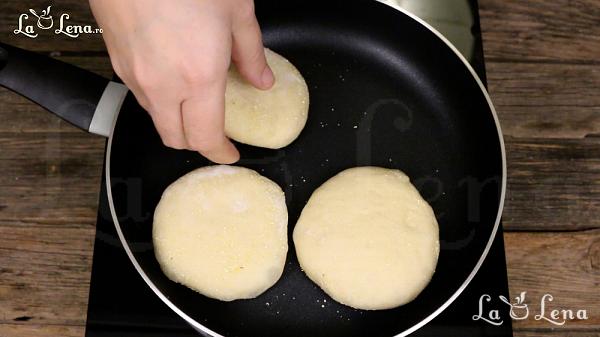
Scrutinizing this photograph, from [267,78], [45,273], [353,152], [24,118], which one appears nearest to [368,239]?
[353,152]

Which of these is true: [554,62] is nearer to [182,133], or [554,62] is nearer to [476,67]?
[476,67]

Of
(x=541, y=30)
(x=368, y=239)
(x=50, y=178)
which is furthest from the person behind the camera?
(x=541, y=30)

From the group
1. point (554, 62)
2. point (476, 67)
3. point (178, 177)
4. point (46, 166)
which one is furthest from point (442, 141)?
point (46, 166)

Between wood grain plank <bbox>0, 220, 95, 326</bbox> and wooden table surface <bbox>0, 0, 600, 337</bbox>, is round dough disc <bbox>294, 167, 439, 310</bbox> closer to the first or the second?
wooden table surface <bbox>0, 0, 600, 337</bbox>

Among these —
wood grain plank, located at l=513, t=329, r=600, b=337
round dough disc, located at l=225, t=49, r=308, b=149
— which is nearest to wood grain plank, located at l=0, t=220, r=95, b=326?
round dough disc, located at l=225, t=49, r=308, b=149

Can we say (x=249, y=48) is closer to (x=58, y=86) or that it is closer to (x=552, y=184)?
(x=58, y=86)

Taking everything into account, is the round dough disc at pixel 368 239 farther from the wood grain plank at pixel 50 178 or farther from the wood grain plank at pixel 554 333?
the wood grain plank at pixel 50 178
